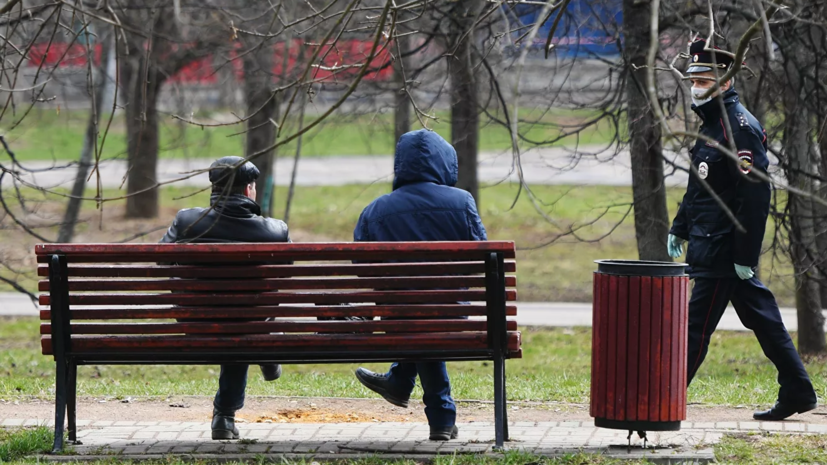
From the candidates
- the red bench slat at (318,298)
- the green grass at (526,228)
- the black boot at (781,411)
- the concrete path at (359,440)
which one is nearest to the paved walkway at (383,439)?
the concrete path at (359,440)

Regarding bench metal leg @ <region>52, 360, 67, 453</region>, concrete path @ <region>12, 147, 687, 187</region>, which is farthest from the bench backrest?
→ concrete path @ <region>12, 147, 687, 187</region>

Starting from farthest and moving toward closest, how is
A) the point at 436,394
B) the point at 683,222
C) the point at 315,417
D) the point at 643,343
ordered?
the point at 315,417, the point at 683,222, the point at 436,394, the point at 643,343

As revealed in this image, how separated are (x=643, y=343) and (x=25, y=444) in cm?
292

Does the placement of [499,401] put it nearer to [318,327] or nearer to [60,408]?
[318,327]

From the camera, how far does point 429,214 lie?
5340 millimetres

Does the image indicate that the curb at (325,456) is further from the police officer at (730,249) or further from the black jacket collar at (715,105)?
the black jacket collar at (715,105)

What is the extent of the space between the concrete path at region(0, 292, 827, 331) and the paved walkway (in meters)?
7.18

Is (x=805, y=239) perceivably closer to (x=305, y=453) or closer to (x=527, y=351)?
(x=527, y=351)

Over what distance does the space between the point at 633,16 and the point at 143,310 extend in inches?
209

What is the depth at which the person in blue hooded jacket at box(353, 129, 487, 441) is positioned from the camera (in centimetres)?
526

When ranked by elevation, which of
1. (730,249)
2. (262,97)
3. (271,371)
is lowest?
(271,371)

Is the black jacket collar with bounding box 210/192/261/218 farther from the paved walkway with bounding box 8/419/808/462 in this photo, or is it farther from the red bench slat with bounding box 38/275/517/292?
the paved walkway with bounding box 8/419/808/462

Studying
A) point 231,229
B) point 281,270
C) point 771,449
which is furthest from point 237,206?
point 771,449

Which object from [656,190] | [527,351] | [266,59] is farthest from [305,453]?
[266,59]
